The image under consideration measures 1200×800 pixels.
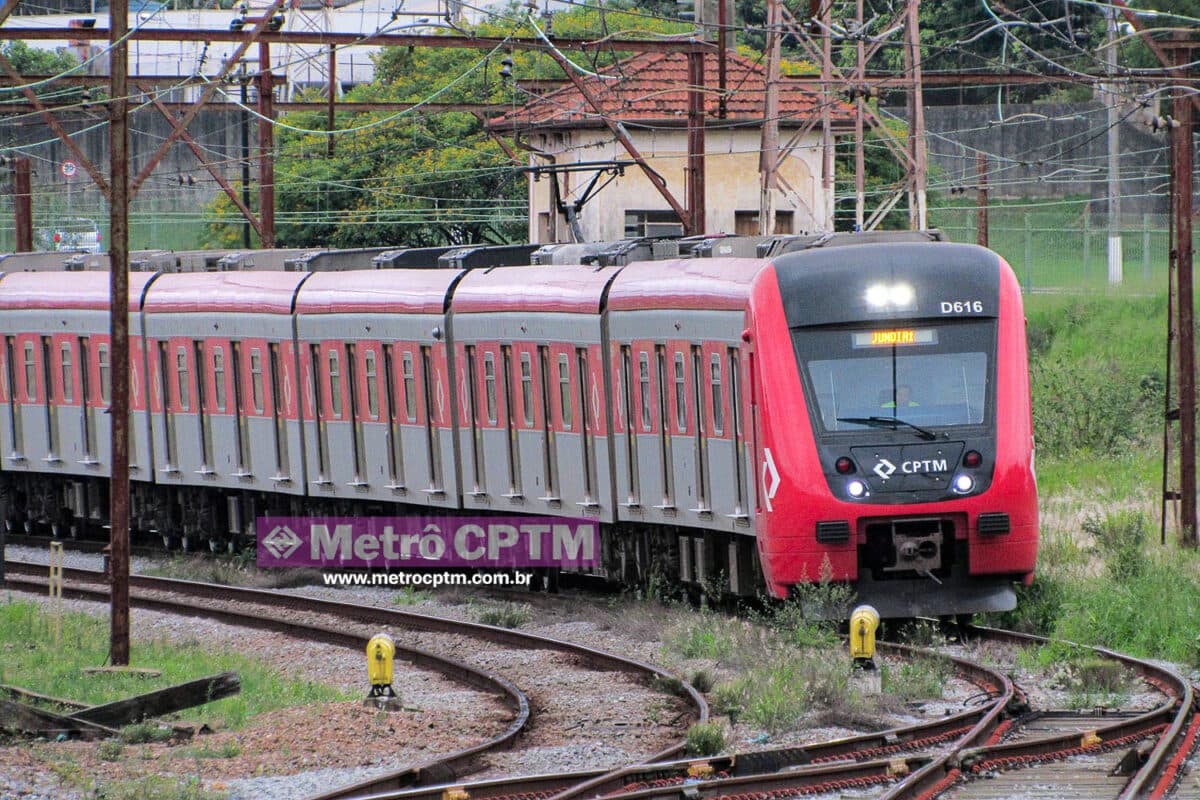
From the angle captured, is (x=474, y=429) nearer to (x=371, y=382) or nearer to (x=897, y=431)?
(x=371, y=382)

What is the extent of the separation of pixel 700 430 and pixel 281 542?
30.2 feet

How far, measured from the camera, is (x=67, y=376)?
28.3 meters

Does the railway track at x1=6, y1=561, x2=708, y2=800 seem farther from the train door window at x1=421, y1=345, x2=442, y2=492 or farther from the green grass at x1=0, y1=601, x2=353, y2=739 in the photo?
the train door window at x1=421, y1=345, x2=442, y2=492

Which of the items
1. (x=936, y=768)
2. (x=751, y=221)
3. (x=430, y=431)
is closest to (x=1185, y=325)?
(x=430, y=431)

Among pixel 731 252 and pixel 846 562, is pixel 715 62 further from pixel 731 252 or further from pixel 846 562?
pixel 846 562

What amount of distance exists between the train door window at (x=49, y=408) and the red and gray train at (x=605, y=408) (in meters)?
0.05

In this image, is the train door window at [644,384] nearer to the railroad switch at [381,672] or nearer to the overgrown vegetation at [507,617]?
the overgrown vegetation at [507,617]

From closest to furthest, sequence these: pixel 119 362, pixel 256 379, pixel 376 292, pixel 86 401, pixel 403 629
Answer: pixel 119 362 < pixel 403 629 < pixel 376 292 < pixel 256 379 < pixel 86 401

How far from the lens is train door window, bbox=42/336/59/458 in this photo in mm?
28594

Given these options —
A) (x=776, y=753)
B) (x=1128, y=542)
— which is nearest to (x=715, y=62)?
(x=1128, y=542)

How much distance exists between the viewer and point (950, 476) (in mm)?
15906

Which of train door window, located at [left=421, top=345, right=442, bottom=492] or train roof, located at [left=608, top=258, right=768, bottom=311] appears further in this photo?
train door window, located at [left=421, top=345, right=442, bottom=492]

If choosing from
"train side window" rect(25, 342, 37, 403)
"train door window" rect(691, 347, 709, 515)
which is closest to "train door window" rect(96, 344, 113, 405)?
"train side window" rect(25, 342, 37, 403)

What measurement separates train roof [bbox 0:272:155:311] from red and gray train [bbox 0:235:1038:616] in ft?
0.15
